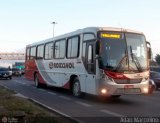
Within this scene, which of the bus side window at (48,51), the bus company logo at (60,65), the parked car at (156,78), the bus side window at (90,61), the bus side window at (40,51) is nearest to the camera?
the bus side window at (90,61)

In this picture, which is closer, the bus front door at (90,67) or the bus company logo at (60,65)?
the bus front door at (90,67)

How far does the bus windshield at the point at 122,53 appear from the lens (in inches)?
651

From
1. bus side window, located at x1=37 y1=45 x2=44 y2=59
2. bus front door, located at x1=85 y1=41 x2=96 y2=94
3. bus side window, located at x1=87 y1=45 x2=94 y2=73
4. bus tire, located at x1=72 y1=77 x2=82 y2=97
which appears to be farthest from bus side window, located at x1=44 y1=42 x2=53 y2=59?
A: bus side window, located at x1=87 y1=45 x2=94 y2=73

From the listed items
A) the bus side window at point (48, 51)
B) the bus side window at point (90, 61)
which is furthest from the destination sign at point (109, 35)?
the bus side window at point (48, 51)

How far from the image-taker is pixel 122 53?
54.8ft

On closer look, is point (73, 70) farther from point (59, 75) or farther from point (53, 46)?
point (53, 46)

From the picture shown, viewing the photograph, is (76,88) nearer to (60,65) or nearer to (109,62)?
(60,65)

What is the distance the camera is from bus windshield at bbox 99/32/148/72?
16547 millimetres

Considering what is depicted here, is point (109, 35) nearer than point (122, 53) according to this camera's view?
No

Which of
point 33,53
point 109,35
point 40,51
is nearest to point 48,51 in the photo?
point 40,51

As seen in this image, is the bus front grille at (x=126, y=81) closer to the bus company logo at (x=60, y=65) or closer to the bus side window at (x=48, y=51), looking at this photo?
the bus company logo at (x=60, y=65)

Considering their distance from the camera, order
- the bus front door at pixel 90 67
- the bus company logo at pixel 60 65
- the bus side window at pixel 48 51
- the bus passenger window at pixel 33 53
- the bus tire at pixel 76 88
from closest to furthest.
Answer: the bus front door at pixel 90 67, the bus tire at pixel 76 88, the bus company logo at pixel 60 65, the bus side window at pixel 48 51, the bus passenger window at pixel 33 53

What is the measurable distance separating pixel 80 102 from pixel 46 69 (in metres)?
8.34

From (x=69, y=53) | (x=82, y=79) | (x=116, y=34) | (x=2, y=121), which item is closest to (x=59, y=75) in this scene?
(x=69, y=53)
